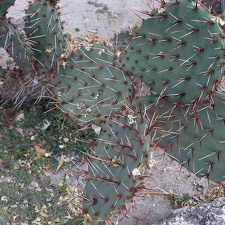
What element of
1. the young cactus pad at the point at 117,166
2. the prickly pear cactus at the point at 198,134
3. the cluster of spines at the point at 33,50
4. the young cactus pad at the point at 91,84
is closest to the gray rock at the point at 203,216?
the prickly pear cactus at the point at 198,134

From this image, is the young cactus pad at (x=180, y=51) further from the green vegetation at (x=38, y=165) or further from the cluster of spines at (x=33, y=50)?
the green vegetation at (x=38, y=165)

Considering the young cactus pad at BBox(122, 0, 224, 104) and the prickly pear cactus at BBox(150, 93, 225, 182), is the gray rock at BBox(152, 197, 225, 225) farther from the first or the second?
the young cactus pad at BBox(122, 0, 224, 104)

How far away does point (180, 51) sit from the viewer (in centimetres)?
160

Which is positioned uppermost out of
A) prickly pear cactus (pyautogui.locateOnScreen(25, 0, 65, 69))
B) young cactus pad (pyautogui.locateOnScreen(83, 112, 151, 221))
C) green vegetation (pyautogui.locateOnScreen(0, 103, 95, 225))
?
prickly pear cactus (pyautogui.locateOnScreen(25, 0, 65, 69))

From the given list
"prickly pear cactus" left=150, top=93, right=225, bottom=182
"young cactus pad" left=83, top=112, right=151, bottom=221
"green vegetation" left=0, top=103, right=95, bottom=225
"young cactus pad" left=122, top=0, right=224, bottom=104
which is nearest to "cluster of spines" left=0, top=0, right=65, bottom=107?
"green vegetation" left=0, top=103, right=95, bottom=225

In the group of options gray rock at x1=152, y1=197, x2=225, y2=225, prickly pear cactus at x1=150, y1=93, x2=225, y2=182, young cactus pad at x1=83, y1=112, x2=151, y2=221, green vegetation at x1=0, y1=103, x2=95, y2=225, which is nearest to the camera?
young cactus pad at x1=83, y1=112, x2=151, y2=221

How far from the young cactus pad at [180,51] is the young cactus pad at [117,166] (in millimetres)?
235

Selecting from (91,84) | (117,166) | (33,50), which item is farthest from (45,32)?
(117,166)

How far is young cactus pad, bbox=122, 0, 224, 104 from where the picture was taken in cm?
149

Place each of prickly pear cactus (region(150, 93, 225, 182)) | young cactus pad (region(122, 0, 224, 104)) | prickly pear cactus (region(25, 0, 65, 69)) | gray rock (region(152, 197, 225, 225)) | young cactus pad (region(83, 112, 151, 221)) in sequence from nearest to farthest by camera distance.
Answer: young cactus pad (region(83, 112, 151, 221)) → young cactus pad (region(122, 0, 224, 104)) → prickly pear cactus (region(150, 93, 225, 182)) → gray rock (region(152, 197, 225, 225)) → prickly pear cactus (region(25, 0, 65, 69))

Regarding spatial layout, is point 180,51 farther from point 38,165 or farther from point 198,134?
point 38,165

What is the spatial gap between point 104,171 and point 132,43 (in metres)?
0.62

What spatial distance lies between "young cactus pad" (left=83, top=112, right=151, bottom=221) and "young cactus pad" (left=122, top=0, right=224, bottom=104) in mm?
235

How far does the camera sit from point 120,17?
3.51m
